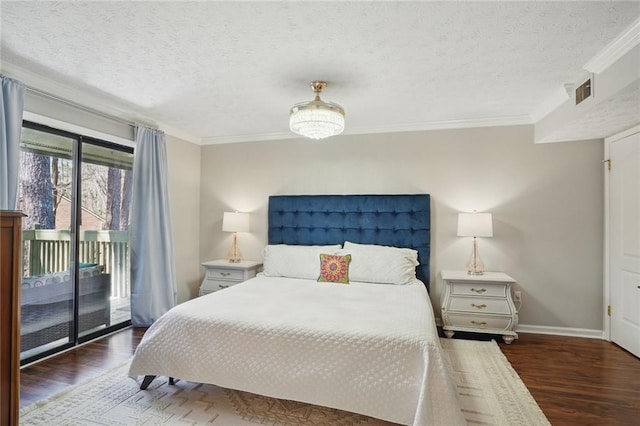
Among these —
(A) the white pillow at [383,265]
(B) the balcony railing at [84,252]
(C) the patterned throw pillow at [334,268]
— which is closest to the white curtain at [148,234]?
(B) the balcony railing at [84,252]

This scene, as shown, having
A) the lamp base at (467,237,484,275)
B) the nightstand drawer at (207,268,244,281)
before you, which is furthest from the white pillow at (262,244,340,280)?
the lamp base at (467,237,484,275)

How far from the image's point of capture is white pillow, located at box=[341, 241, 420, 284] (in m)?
3.16

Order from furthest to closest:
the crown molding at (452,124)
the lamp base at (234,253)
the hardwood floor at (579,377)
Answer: the lamp base at (234,253) → the crown molding at (452,124) → the hardwood floor at (579,377)

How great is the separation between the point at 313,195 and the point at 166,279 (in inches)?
78.0

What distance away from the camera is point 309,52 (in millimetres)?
2139

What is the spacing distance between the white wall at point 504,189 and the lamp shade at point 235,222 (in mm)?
558

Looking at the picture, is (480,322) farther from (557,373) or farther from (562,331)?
(562,331)

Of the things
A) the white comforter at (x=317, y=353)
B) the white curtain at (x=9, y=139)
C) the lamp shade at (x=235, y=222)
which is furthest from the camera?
the lamp shade at (x=235, y=222)

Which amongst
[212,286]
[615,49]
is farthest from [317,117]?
[212,286]

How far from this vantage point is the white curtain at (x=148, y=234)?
3.46m

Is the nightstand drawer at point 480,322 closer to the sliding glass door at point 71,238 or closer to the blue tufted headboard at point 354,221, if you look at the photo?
the blue tufted headboard at point 354,221

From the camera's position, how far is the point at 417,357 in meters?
1.71

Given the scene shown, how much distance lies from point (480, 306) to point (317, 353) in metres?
2.04

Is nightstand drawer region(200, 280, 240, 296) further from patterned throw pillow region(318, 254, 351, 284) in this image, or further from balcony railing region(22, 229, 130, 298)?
patterned throw pillow region(318, 254, 351, 284)
